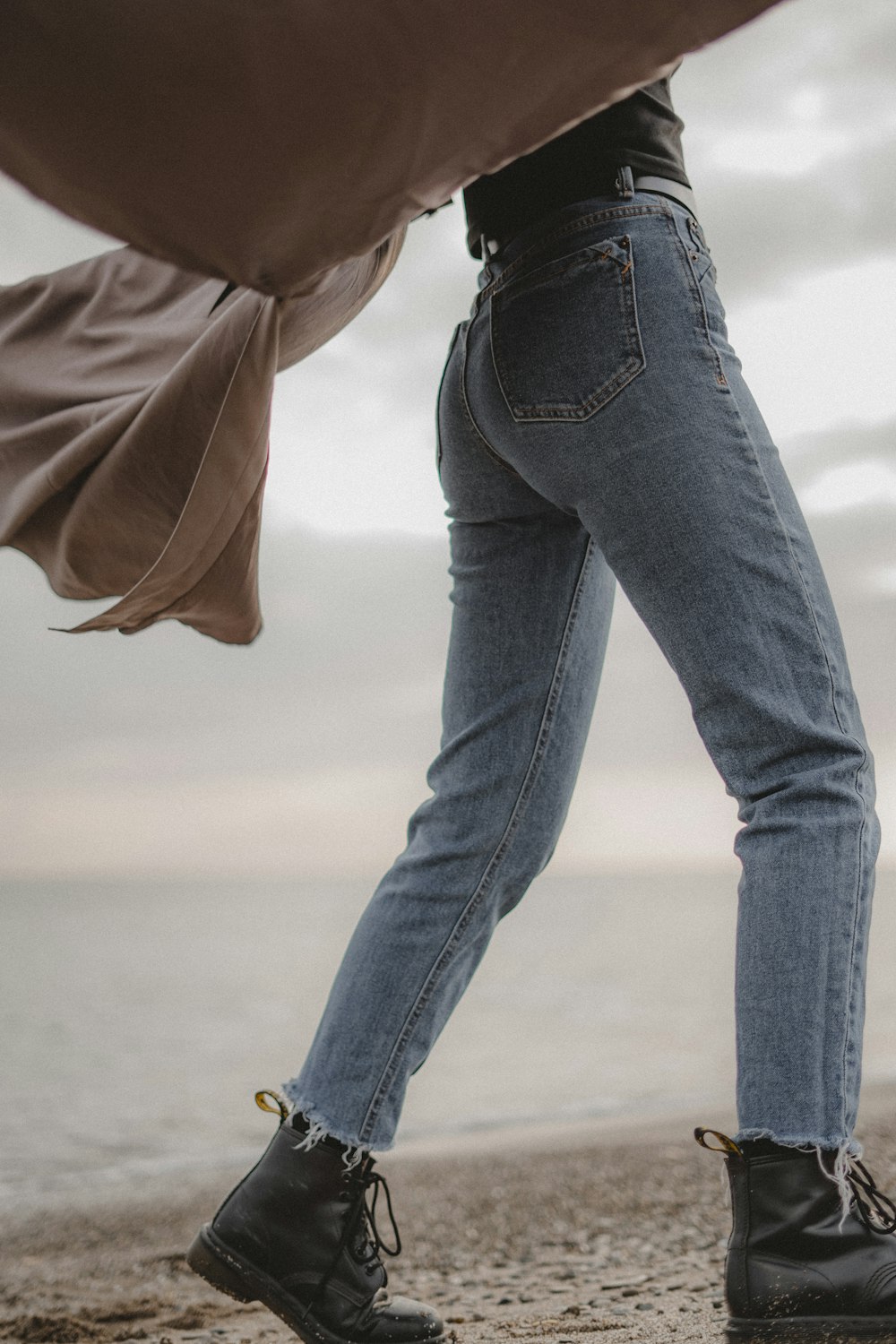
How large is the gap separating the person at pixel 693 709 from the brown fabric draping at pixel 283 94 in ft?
0.78

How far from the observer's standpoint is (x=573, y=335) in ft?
3.61

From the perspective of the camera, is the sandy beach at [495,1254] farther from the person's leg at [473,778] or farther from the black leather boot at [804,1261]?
the person's leg at [473,778]

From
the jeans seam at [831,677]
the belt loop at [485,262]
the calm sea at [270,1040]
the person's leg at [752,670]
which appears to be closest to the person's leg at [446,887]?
the belt loop at [485,262]

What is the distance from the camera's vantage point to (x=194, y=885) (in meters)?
69.1

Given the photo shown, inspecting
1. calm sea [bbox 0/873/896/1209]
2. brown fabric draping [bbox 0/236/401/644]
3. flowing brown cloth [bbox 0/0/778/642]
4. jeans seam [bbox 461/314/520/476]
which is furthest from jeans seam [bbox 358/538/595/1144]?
calm sea [bbox 0/873/896/1209]

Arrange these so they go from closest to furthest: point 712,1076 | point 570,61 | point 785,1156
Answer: point 570,61 → point 785,1156 → point 712,1076

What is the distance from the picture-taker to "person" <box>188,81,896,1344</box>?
1049 millimetres

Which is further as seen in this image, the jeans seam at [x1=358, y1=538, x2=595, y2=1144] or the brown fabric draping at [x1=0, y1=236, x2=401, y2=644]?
the jeans seam at [x1=358, y1=538, x2=595, y2=1144]

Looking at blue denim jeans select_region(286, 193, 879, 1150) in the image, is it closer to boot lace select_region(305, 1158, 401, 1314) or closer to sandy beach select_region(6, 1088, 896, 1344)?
boot lace select_region(305, 1158, 401, 1314)

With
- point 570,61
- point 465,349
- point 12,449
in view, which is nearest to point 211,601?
point 12,449

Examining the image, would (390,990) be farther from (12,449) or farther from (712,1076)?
(712,1076)

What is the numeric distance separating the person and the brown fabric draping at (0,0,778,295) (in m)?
0.24

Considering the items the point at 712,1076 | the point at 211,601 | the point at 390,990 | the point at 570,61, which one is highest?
the point at 570,61

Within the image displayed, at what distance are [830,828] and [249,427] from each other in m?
0.73
